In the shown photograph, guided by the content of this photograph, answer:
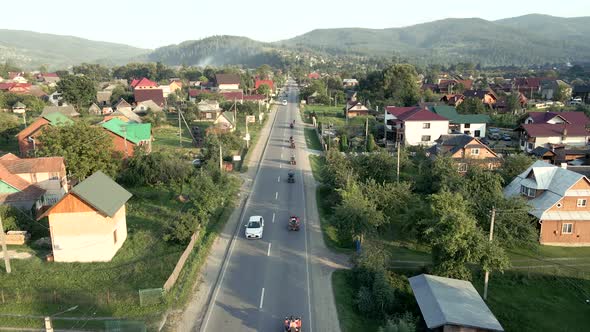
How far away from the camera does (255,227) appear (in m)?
26.4

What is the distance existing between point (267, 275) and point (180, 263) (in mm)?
4109

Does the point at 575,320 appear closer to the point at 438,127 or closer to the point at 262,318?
the point at 262,318

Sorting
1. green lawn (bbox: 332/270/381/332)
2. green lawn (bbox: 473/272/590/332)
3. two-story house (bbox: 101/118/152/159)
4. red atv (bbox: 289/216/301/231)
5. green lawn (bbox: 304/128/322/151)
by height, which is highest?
two-story house (bbox: 101/118/152/159)

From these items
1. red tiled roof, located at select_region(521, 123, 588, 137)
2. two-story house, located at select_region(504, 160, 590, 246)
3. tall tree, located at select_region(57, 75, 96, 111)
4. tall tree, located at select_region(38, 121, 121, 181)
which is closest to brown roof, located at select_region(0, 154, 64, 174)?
tall tree, located at select_region(38, 121, 121, 181)

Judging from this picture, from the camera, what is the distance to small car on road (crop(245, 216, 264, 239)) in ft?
84.3

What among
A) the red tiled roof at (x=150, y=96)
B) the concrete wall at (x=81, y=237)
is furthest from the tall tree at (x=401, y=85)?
the concrete wall at (x=81, y=237)

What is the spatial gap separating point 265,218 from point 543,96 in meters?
102

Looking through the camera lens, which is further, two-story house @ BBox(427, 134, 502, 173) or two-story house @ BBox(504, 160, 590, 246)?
two-story house @ BBox(427, 134, 502, 173)

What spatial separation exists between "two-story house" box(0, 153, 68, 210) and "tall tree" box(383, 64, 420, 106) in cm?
6106

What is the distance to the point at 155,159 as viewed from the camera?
36.3 metres

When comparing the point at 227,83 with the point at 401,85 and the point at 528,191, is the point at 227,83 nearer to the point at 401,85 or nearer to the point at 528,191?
the point at 401,85

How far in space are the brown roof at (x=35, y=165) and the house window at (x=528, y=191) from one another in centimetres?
3216

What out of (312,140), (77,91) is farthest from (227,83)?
(312,140)

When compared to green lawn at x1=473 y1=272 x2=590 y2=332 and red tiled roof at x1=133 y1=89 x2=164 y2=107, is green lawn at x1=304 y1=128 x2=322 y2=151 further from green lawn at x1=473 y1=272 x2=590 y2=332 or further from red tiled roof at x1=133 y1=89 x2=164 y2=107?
green lawn at x1=473 y1=272 x2=590 y2=332
